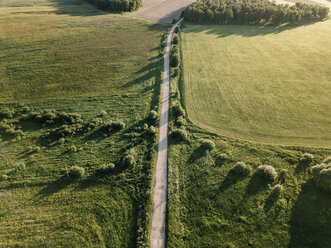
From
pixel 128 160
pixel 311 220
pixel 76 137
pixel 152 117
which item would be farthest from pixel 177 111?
pixel 311 220

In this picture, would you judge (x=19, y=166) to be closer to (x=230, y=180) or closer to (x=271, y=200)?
(x=230, y=180)

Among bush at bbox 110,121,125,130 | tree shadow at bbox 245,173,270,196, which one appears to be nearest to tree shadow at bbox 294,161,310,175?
tree shadow at bbox 245,173,270,196

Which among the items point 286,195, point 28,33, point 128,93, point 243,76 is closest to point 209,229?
point 286,195

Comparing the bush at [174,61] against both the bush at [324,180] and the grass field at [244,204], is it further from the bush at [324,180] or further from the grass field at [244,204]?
the bush at [324,180]

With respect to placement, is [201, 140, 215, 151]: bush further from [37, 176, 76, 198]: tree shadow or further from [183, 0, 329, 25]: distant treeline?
[183, 0, 329, 25]: distant treeline

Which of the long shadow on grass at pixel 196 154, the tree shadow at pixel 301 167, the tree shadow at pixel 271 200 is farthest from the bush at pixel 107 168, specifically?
the tree shadow at pixel 301 167

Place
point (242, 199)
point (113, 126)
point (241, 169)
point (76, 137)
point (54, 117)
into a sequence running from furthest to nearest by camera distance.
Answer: point (54, 117)
point (113, 126)
point (76, 137)
point (241, 169)
point (242, 199)
